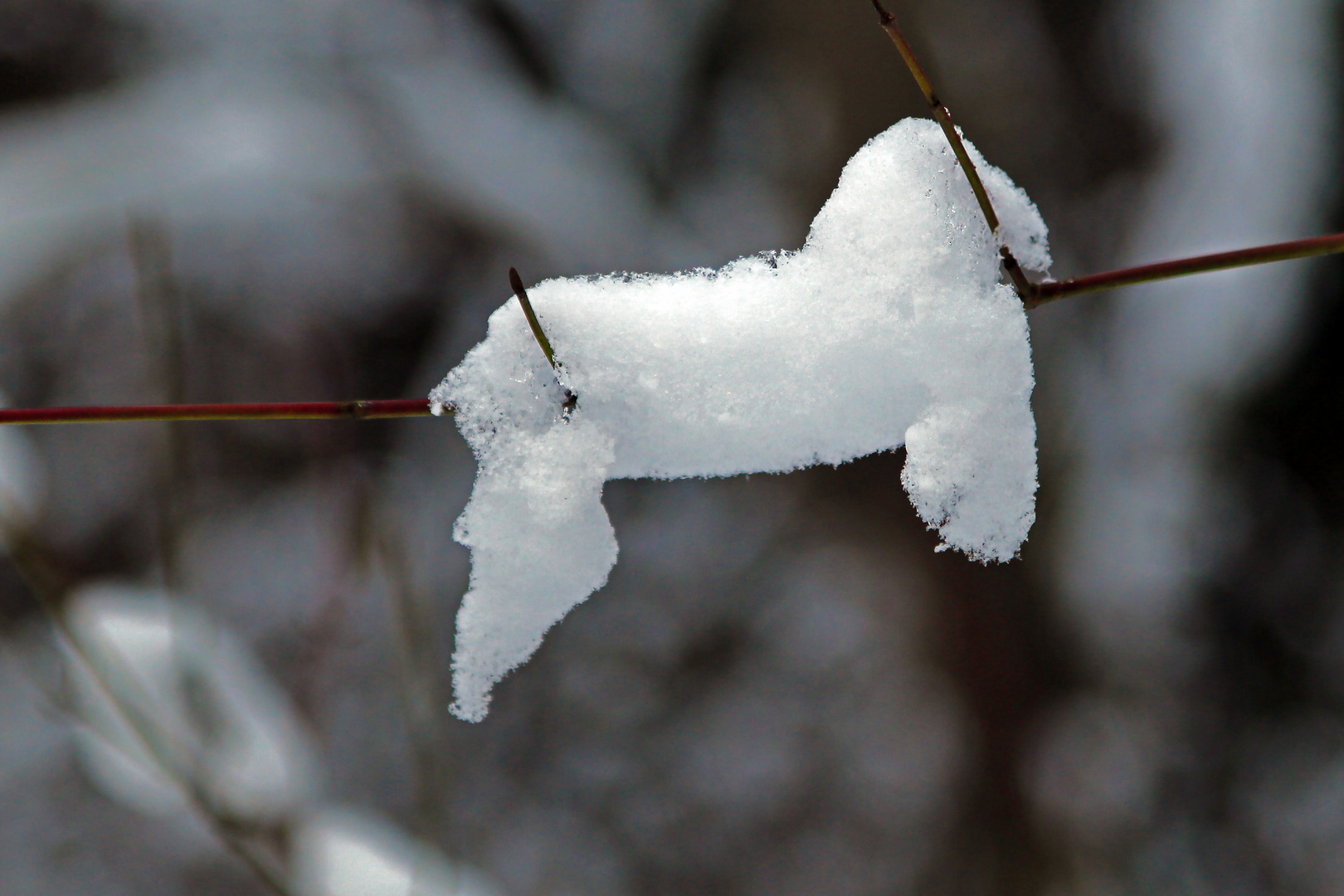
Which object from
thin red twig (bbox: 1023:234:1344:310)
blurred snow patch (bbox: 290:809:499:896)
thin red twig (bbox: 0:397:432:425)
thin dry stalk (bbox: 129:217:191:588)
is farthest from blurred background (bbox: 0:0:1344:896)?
thin red twig (bbox: 1023:234:1344:310)

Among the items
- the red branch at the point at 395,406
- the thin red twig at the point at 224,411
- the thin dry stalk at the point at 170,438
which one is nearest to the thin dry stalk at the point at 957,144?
the red branch at the point at 395,406

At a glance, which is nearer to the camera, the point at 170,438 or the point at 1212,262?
the point at 1212,262

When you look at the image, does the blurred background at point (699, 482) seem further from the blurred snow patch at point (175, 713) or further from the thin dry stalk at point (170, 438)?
the thin dry stalk at point (170, 438)

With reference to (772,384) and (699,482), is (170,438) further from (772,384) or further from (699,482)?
(699,482)

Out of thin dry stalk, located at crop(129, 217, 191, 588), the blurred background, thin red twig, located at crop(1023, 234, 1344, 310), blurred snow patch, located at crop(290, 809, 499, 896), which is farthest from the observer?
the blurred background

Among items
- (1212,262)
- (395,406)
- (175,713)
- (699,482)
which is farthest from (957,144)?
(699,482)

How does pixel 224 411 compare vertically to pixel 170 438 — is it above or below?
below

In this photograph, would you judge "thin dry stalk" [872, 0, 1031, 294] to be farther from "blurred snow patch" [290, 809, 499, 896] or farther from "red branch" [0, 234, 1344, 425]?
"blurred snow patch" [290, 809, 499, 896]
